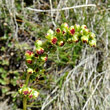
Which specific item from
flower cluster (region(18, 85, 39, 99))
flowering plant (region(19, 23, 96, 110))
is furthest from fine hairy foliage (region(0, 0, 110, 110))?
flowering plant (region(19, 23, 96, 110))

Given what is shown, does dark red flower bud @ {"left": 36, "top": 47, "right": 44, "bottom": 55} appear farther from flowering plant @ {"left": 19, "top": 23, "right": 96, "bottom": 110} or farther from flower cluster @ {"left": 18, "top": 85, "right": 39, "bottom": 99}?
flower cluster @ {"left": 18, "top": 85, "right": 39, "bottom": 99}

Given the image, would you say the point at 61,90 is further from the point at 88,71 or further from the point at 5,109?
the point at 5,109

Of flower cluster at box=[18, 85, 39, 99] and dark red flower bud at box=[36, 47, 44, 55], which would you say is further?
flower cluster at box=[18, 85, 39, 99]

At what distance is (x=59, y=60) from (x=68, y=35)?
1124mm

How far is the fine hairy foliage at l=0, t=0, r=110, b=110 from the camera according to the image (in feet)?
7.63

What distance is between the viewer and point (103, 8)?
264cm

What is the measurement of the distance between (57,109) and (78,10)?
4.53ft

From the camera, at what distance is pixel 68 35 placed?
4.35 feet

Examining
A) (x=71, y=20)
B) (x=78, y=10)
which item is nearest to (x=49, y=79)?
(x=71, y=20)

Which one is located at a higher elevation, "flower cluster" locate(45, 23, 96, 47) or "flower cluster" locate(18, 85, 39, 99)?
"flower cluster" locate(45, 23, 96, 47)

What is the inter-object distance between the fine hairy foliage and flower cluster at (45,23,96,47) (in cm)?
100

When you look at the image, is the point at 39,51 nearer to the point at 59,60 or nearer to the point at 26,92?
the point at 26,92

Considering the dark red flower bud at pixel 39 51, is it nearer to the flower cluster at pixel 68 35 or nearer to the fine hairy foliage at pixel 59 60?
the flower cluster at pixel 68 35

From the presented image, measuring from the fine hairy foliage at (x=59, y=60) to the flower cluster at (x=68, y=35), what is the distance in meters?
1.00
